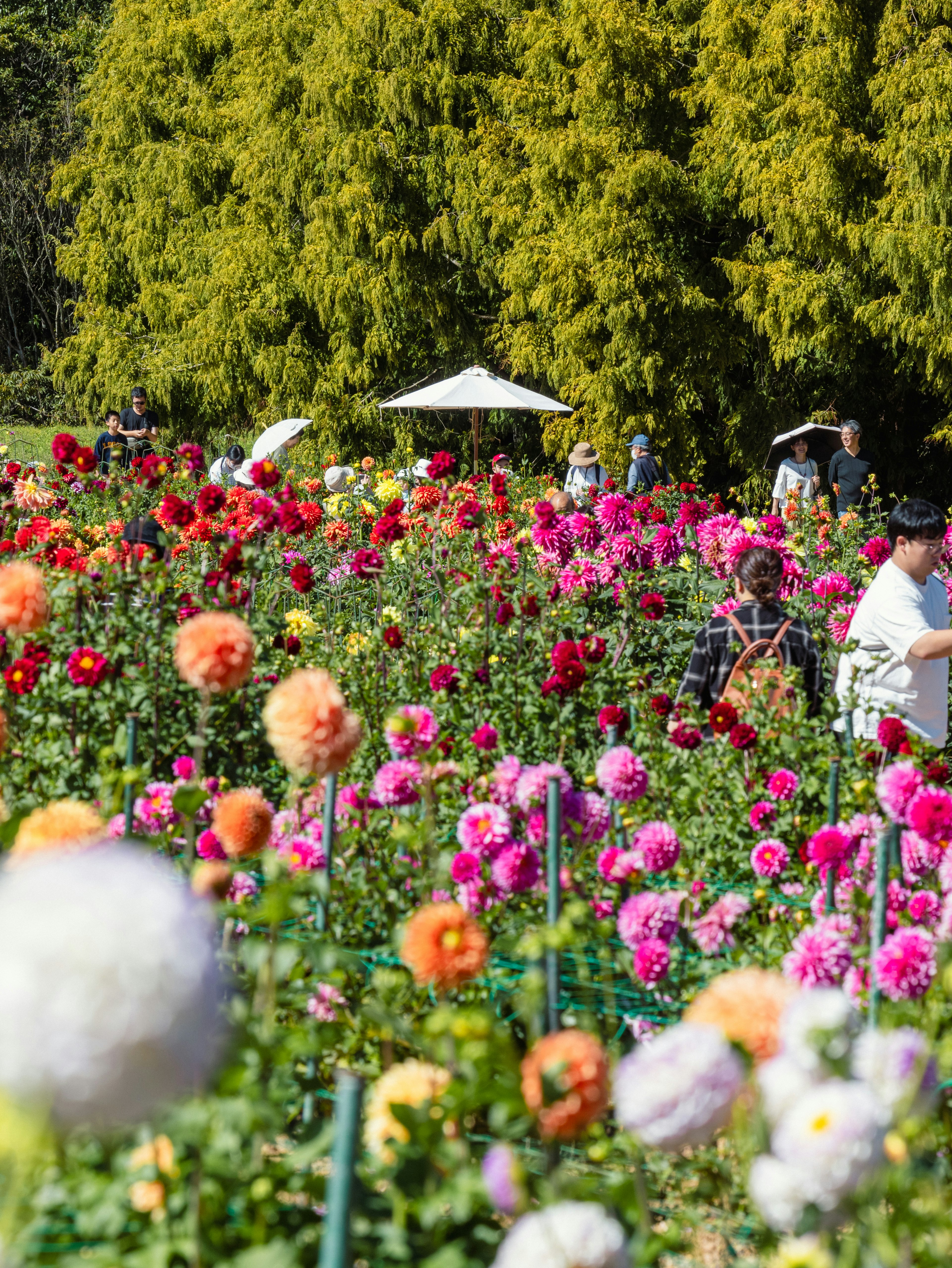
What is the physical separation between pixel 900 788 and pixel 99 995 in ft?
5.20

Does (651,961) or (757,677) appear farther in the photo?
(757,677)

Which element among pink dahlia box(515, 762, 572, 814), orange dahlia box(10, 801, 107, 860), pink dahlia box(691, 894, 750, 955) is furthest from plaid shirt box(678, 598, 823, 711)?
orange dahlia box(10, 801, 107, 860)

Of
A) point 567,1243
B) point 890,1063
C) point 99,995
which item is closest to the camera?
point 99,995

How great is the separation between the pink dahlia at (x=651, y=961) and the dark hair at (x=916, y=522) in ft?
6.39

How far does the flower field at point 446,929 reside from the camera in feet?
3.00

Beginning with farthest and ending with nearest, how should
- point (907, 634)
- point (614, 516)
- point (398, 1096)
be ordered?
point (614, 516), point (907, 634), point (398, 1096)

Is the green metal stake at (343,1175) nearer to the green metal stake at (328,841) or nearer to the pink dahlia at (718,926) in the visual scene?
the green metal stake at (328,841)

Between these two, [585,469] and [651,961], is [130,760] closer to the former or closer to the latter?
[651,961]

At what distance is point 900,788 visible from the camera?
209 centimetres

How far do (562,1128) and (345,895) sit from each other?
111 centimetres

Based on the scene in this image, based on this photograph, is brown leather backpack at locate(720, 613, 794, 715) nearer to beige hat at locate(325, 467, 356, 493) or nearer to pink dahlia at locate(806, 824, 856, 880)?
pink dahlia at locate(806, 824, 856, 880)

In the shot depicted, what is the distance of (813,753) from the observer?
2910 millimetres

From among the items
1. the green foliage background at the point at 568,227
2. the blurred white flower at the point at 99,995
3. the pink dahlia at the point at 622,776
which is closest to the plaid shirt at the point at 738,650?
the pink dahlia at the point at 622,776

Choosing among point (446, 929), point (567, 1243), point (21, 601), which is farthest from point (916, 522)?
point (567, 1243)
